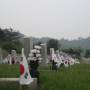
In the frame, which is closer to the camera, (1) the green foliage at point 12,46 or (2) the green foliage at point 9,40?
(1) the green foliage at point 12,46

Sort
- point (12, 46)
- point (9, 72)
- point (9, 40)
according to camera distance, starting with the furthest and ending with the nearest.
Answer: point (9, 40) → point (12, 46) → point (9, 72)

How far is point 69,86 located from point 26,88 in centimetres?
135

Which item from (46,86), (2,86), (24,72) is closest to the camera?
(24,72)

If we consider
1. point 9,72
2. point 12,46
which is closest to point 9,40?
point 12,46

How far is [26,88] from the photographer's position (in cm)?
1298

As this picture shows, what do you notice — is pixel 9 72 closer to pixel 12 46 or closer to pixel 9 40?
pixel 12 46

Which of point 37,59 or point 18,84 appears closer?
point 18,84

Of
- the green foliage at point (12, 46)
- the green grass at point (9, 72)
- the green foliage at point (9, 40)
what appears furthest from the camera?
the green foliage at point (9, 40)

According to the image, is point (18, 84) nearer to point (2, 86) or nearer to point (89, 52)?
point (2, 86)

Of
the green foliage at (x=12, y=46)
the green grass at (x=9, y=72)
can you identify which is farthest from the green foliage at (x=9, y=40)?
the green grass at (x=9, y=72)

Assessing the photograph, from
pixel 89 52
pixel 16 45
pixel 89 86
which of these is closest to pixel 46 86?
pixel 89 86

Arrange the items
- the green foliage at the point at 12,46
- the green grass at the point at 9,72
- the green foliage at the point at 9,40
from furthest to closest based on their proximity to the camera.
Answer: the green foliage at the point at 9,40
the green foliage at the point at 12,46
the green grass at the point at 9,72

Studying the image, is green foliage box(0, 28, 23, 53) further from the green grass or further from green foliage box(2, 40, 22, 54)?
the green grass

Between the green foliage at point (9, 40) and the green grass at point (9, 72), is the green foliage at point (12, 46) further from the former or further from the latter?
the green grass at point (9, 72)
